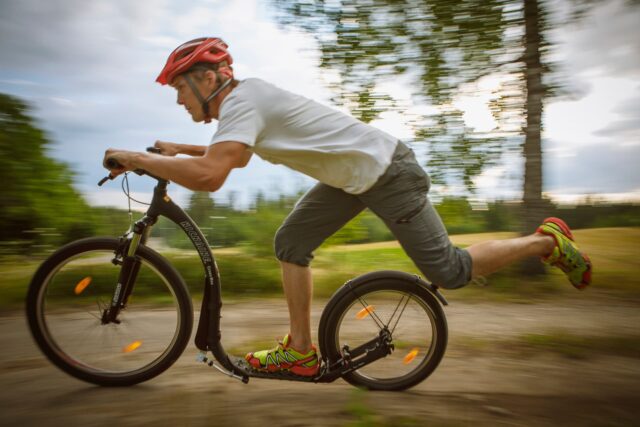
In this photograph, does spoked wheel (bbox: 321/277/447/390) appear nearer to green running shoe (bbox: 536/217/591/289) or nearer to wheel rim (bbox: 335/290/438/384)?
wheel rim (bbox: 335/290/438/384)

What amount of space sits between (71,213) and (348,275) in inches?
136

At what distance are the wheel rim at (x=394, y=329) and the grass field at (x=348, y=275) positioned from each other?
104 inches

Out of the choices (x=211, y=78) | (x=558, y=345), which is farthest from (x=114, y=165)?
(x=558, y=345)

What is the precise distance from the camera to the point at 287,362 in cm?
280

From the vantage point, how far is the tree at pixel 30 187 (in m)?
5.50

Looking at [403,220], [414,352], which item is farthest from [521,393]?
[403,220]

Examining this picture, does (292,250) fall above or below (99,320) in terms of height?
above

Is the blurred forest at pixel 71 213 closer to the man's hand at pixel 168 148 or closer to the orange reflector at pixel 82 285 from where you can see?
the orange reflector at pixel 82 285

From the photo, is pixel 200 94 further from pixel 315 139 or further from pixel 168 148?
pixel 315 139

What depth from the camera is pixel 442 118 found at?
607 centimetres

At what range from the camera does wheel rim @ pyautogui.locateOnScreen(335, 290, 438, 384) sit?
9.37ft

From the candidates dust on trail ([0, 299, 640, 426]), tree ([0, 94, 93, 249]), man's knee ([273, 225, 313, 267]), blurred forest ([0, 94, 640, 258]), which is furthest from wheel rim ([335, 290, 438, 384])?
tree ([0, 94, 93, 249])

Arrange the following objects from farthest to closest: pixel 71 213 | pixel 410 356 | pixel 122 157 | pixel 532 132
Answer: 1. pixel 532 132
2. pixel 71 213
3. pixel 410 356
4. pixel 122 157

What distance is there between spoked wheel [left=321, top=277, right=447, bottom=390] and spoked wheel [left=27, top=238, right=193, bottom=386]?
871 millimetres
